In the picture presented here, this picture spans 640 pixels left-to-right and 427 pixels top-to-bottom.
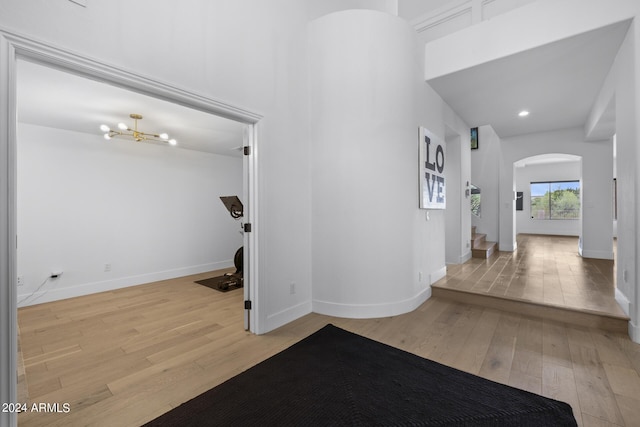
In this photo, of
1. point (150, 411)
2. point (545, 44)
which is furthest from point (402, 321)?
point (545, 44)

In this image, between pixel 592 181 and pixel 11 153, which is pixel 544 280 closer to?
pixel 592 181

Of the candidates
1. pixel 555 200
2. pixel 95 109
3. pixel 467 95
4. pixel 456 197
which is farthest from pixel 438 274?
pixel 555 200

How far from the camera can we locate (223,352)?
243 cm

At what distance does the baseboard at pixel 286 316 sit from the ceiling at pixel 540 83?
323 centimetres

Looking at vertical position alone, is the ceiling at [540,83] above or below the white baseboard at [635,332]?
above

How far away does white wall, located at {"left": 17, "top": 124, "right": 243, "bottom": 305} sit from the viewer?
4.02 meters

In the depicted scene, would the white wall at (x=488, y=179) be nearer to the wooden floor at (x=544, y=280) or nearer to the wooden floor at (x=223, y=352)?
the wooden floor at (x=544, y=280)

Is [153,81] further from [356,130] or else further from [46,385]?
[46,385]

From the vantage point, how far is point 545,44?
288 cm

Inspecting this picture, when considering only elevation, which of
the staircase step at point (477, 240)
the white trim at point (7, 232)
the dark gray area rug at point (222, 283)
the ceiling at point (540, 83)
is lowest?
the dark gray area rug at point (222, 283)

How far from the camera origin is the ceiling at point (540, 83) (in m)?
2.97

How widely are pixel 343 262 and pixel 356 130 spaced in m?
1.47

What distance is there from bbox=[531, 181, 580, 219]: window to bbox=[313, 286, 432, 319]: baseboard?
962 centimetres

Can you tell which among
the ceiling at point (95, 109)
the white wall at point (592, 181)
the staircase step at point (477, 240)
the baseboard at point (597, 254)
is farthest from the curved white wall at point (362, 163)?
the baseboard at point (597, 254)
